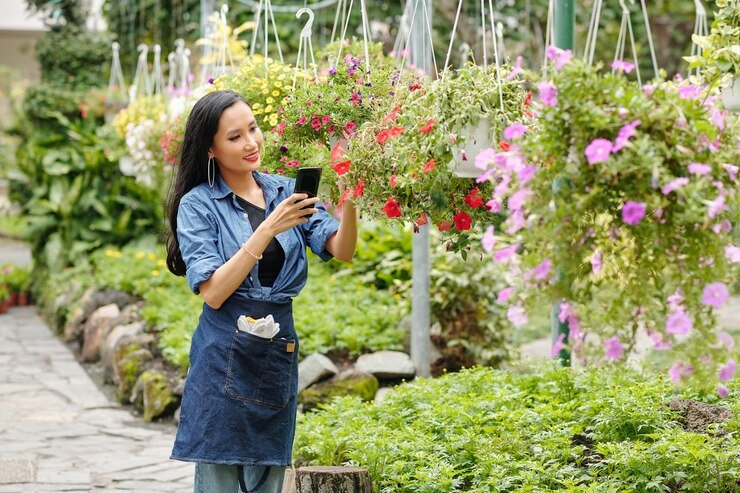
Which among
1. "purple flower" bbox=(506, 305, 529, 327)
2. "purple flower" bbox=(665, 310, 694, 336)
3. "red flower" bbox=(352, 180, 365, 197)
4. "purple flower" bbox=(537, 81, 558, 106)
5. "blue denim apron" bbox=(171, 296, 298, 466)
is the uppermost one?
"purple flower" bbox=(537, 81, 558, 106)

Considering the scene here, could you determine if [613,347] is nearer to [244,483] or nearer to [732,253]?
[732,253]

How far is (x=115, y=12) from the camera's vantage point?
39.0 ft

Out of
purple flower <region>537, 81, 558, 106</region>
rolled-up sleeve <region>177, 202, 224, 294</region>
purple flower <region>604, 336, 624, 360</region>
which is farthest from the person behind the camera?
rolled-up sleeve <region>177, 202, 224, 294</region>

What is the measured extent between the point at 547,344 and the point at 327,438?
15.2 feet

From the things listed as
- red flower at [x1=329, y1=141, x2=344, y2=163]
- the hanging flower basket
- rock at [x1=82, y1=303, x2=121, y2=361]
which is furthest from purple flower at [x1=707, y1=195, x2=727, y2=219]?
rock at [x1=82, y1=303, x2=121, y2=361]

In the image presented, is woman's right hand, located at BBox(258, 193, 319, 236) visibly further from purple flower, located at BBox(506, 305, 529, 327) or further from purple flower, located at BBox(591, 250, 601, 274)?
purple flower, located at BBox(591, 250, 601, 274)

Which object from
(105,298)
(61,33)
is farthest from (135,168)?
(61,33)

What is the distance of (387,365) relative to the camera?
5898mm

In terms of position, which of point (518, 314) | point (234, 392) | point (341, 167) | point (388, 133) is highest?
point (388, 133)

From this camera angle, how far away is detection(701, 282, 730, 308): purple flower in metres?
2.22

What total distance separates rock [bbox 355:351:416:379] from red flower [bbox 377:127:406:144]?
302cm

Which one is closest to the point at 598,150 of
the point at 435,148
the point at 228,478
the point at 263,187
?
the point at 435,148

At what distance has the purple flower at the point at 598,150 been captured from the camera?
2.21m

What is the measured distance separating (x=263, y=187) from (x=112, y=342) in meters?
4.51
